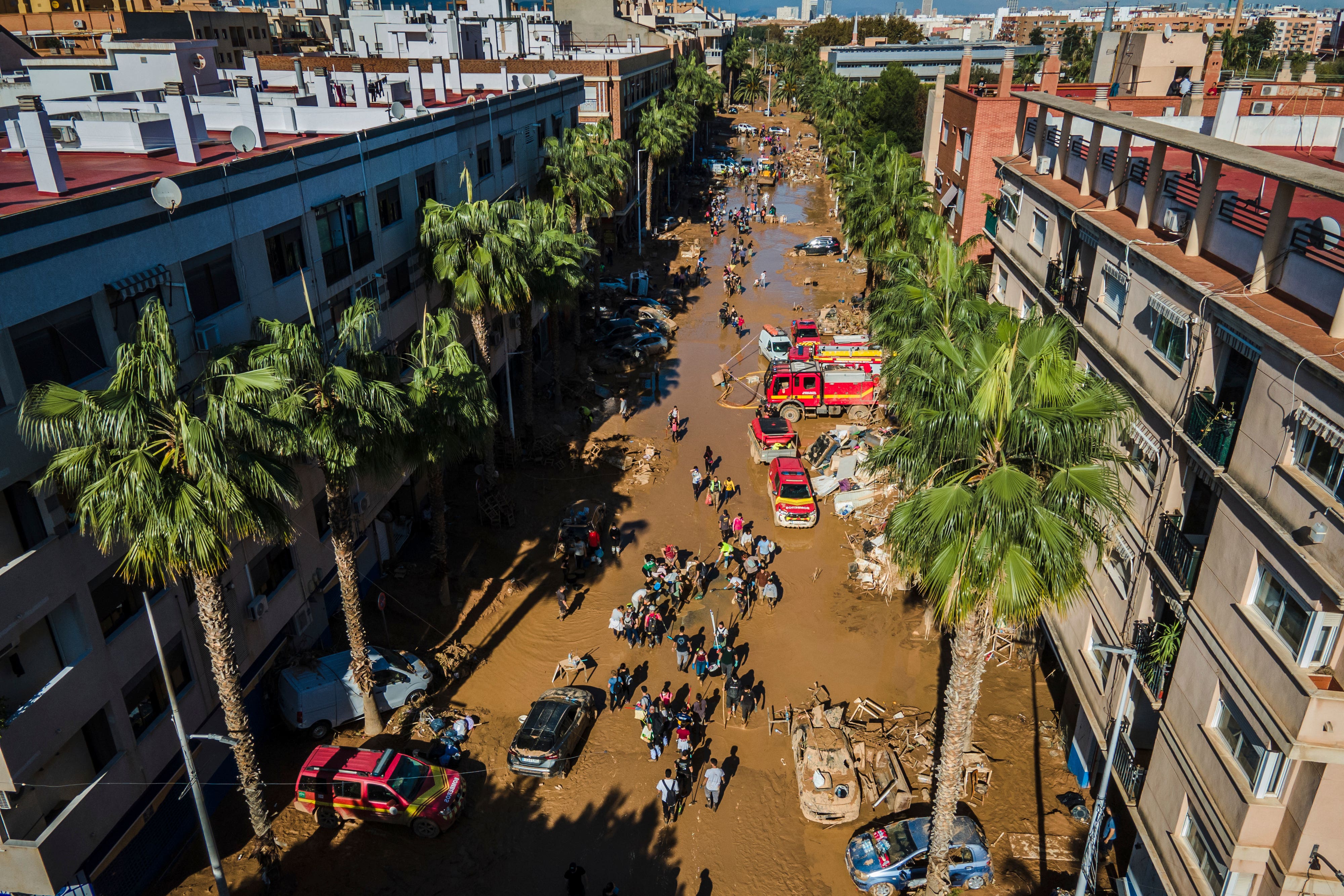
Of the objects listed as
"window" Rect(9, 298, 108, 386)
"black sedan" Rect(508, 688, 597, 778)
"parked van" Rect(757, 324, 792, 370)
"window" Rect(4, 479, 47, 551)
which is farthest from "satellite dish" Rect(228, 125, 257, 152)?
"parked van" Rect(757, 324, 792, 370)

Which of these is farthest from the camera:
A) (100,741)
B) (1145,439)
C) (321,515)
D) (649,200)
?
(649,200)

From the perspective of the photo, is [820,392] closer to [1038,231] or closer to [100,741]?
[1038,231]

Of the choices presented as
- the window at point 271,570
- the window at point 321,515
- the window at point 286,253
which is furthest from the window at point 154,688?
the window at point 286,253

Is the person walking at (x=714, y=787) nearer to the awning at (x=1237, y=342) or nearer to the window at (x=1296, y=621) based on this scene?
the window at (x=1296, y=621)

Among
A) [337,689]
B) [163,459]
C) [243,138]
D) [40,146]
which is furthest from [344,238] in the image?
[337,689]

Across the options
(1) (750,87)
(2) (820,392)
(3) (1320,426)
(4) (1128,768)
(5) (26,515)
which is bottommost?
(2) (820,392)

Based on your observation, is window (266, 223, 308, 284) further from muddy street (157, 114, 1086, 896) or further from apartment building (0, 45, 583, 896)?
muddy street (157, 114, 1086, 896)

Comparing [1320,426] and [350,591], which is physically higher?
[1320,426]
